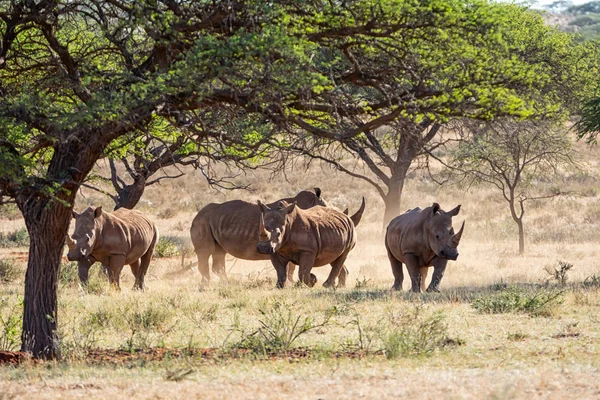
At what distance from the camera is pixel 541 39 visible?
101 ft

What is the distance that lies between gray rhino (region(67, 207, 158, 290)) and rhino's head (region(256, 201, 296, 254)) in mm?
2453

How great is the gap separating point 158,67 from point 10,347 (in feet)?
12.4

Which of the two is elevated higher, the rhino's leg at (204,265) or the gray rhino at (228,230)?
→ the gray rhino at (228,230)

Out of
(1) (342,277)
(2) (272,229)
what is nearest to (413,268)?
(2) (272,229)

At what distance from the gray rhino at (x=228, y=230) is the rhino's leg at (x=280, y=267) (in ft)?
4.73

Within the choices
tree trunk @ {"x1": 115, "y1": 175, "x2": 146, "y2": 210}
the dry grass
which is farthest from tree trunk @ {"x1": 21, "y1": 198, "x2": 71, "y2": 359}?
tree trunk @ {"x1": 115, "y1": 175, "x2": 146, "y2": 210}

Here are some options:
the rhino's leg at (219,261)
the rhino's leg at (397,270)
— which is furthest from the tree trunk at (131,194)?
the rhino's leg at (397,270)

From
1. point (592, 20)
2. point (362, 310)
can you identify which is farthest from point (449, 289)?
point (592, 20)

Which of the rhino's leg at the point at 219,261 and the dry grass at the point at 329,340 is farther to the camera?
the rhino's leg at the point at 219,261

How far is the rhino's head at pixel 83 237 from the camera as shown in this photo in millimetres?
16516

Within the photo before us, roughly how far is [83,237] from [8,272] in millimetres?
4016

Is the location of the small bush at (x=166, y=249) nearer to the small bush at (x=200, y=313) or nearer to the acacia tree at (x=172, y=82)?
the small bush at (x=200, y=313)

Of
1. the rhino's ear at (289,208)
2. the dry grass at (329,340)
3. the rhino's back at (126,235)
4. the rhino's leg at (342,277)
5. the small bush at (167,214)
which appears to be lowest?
the dry grass at (329,340)

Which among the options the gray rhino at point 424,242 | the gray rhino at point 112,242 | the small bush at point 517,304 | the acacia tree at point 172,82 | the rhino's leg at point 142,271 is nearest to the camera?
the acacia tree at point 172,82
